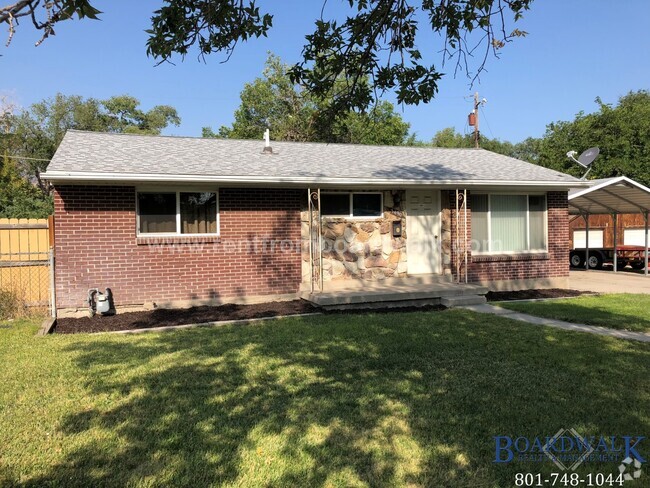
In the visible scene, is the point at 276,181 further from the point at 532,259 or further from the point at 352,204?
the point at 532,259

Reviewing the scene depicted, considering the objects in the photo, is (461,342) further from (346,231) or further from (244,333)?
(346,231)

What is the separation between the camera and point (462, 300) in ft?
32.4

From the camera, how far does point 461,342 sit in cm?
645

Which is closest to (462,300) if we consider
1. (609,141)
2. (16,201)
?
(16,201)

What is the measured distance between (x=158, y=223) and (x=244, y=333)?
3690 mm

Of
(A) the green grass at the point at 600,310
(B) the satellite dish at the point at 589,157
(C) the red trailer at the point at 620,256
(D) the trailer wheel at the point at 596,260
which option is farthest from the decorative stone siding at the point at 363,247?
(D) the trailer wheel at the point at 596,260

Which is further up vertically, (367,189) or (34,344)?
(367,189)

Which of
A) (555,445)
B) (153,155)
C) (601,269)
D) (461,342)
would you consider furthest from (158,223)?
(601,269)

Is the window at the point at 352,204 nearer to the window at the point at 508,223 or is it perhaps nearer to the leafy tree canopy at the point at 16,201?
the window at the point at 508,223

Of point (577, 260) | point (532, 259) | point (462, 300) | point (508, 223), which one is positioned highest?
point (508, 223)

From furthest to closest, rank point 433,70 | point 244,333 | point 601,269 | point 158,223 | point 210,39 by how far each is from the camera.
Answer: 1. point 601,269
2. point 158,223
3. point 244,333
4. point 433,70
5. point 210,39

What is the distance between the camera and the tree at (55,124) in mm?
34562

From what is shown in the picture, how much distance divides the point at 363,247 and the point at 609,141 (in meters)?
22.4

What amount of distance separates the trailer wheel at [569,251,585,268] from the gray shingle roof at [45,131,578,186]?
7947 mm
